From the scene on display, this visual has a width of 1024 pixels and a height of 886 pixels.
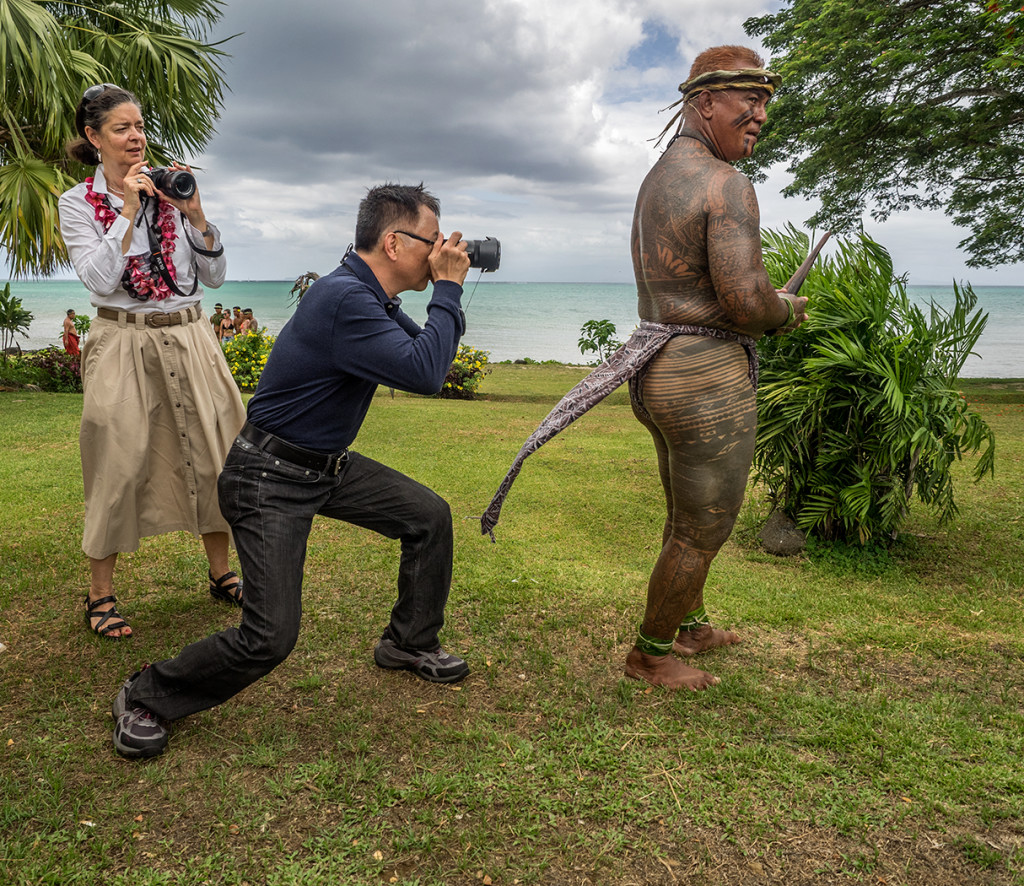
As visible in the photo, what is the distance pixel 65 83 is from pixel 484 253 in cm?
1008

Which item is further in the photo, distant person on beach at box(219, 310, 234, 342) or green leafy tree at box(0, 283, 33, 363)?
distant person on beach at box(219, 310, 234, 342)

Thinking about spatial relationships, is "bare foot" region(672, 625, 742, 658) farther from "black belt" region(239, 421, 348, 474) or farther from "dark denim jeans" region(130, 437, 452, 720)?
"black belt" region(239, 421, 348, 474)

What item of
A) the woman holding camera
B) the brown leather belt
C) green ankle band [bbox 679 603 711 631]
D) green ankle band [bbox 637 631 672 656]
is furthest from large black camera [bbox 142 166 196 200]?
green ankle band [bbox 679 603 711 631]

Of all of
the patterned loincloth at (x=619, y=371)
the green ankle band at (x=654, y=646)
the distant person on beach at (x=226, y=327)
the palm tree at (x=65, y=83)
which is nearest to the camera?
the patterned loincloth at (x=619, y=371)

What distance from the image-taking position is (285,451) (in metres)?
2.85

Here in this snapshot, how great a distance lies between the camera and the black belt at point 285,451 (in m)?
2.85

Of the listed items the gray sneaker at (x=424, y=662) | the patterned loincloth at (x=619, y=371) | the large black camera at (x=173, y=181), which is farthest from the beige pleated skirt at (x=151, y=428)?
the patterned loincloth at (x=619, y=371)

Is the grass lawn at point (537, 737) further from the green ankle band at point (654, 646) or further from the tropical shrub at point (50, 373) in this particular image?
the tropical shrub at point (50, 373)

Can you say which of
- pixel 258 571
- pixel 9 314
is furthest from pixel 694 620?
pixel 9 314

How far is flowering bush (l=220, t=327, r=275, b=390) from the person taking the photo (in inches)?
577

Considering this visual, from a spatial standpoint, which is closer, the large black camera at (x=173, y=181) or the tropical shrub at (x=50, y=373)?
the large black camera at (x=173, y=181)

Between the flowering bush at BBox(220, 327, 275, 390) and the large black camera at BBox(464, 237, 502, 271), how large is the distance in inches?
484

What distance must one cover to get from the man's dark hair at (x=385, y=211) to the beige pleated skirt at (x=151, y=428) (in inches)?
53.6

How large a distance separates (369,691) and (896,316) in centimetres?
402
